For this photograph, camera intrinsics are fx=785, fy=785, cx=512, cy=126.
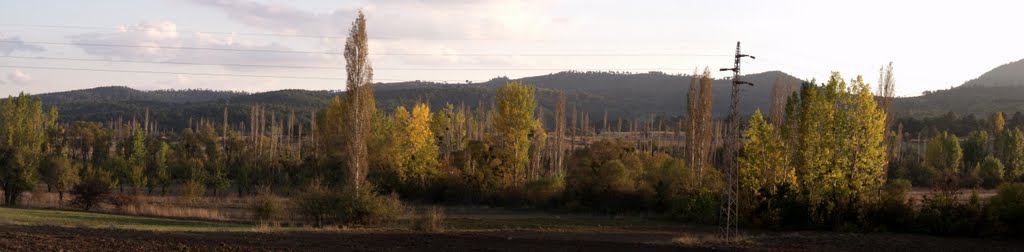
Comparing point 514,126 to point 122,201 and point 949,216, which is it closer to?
point 122,201

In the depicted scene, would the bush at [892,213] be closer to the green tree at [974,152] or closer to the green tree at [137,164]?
the green tree at [137,164]

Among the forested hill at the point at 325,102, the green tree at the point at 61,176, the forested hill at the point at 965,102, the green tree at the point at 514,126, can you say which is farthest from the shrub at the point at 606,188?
the forested hill at the point at 965,102

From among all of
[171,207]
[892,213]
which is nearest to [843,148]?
[892,213]

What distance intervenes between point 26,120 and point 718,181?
6415 cm

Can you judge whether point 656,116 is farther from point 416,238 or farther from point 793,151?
point 416,238

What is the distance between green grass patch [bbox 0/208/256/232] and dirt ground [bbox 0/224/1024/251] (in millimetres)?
2580

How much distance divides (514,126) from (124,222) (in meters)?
29.0

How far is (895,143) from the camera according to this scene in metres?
84.9

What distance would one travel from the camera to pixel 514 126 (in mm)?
56281

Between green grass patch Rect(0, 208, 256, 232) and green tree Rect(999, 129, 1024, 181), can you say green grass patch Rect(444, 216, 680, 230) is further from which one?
green tree Rect(999, 129, 1024, 181)

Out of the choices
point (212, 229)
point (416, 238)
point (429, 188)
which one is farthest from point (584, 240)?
point (429, 188)

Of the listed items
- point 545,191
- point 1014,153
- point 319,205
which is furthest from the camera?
point 1014,153

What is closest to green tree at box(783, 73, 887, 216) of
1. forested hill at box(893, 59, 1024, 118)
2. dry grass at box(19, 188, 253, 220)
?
dry grass at box(19, 188, 253, 220)

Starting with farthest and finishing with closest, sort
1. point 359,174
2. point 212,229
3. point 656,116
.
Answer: point 656,116
point 359,174
point 212,229
